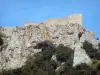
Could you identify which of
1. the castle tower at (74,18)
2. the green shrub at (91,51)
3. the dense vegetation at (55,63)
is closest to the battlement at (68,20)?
the castle tower at (74,18)

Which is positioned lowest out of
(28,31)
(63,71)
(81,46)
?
(63,71)

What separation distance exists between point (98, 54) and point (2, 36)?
16.9m

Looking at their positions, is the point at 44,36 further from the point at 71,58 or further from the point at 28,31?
the point at 71,58

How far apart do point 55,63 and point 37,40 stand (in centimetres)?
771

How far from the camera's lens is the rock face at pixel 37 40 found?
6262 centimetres

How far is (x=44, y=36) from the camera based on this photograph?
6875cm

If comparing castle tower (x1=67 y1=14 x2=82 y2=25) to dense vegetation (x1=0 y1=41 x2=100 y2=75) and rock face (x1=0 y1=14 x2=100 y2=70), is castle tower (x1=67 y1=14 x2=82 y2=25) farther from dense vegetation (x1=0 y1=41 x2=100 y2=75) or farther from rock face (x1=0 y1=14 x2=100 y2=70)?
dense vegetation (x1=0 y1=41 x2=100 y2=75)

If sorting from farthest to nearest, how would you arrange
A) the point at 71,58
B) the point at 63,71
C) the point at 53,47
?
the point at 53,47
the point at 71,58
the point at 63,71

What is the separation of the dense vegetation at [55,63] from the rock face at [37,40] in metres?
0.98

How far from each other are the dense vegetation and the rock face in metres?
0.98

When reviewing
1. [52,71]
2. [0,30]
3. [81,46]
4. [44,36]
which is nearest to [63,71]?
[52,71]

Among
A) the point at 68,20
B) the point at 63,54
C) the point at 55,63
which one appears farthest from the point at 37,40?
the point at 55,63

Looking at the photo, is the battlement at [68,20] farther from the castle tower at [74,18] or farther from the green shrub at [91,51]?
the green shrub at [91,51]

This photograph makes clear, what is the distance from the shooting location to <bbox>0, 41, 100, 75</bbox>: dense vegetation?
5751 cm
